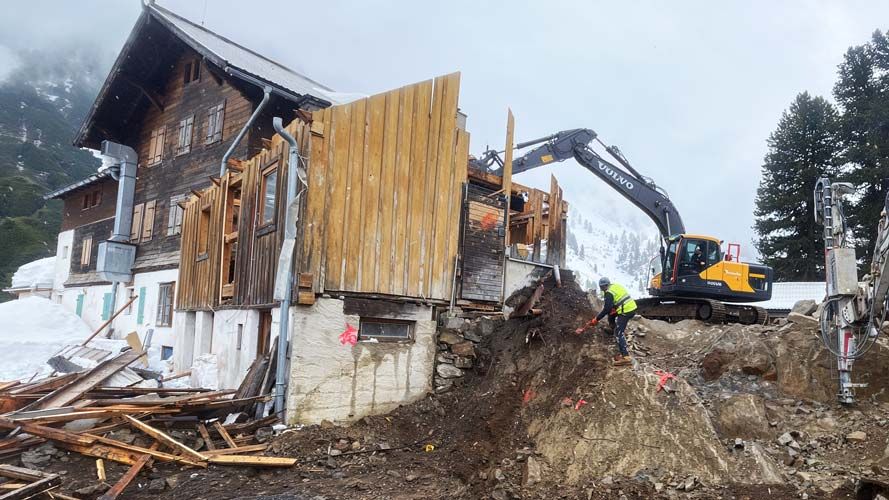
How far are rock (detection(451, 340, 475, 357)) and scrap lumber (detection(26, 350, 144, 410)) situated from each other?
20.4ft

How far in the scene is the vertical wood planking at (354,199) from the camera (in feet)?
31.4

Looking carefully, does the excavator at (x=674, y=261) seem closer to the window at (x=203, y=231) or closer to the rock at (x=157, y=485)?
the window at (x=203, y=231)

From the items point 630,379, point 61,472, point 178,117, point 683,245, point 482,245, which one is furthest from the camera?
point 178,117

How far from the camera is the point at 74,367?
15.7 meters

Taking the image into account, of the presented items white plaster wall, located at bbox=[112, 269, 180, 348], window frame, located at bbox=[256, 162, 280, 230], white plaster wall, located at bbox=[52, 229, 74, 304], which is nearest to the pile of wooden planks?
window frame, located at bbox=[256, 162, 280, 230]

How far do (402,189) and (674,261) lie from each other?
7.98m

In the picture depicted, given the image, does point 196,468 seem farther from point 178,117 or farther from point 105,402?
point 178,117

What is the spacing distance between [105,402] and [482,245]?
708cm

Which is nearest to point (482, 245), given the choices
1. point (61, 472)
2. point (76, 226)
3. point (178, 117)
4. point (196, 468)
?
point (196, 468)

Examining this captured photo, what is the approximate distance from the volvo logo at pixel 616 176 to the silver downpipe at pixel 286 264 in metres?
9.84

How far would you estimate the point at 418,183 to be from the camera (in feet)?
34.8

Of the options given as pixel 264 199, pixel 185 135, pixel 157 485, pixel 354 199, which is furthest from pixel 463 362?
pixel 185 135

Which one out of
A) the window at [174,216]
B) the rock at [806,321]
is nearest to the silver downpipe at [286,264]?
the rock at [806,321]

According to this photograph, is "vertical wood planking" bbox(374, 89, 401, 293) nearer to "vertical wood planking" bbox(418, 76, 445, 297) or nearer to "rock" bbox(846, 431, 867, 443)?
"vertical wood planking" bbox(418, 76, 445, 297)
